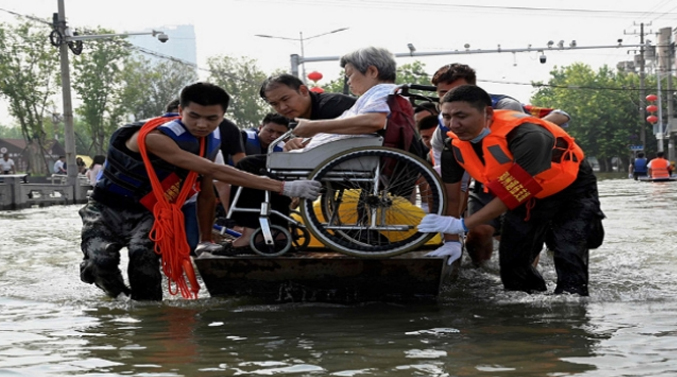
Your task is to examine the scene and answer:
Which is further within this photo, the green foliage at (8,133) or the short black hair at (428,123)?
the green foliage at (8,133)

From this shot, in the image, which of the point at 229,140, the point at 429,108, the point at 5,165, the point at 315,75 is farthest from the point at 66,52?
the point at 229,140

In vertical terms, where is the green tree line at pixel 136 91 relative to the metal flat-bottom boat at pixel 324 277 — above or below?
above

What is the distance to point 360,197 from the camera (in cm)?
645

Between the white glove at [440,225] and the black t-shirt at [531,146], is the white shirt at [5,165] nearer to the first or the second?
the white glove at [440,225]

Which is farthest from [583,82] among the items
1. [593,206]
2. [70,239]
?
[593,206]

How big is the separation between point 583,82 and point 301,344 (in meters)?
83.3

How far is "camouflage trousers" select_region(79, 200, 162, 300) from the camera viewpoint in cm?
668

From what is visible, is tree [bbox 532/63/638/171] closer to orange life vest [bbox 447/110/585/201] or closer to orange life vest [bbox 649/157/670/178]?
orange life vest [bbox 649/157/670/178]

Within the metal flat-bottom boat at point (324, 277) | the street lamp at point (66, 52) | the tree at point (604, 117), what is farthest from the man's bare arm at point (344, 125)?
the tree at point (604, 117)

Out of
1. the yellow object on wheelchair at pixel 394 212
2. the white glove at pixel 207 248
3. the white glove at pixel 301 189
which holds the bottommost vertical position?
the white glove at pixel 207 248

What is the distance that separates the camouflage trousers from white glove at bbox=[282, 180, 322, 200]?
3.42 feet

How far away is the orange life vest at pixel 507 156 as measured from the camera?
20.3 ft

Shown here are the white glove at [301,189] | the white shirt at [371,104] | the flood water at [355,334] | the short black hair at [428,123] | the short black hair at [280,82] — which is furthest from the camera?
the short black hair at [428,123]

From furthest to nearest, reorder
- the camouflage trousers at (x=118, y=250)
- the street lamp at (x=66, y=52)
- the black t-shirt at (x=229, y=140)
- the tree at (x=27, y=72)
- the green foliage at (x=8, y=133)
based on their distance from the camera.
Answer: the green foliage at (x=8, y=133) < the tree at (x=27, y=72) < the street lamp at (x=66, y=52) < the black t-shirt at (x=229, y=140) < the camouflage trousers at (x=118, y=250)
